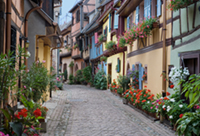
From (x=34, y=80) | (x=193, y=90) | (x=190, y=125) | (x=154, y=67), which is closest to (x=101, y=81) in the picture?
(x=154, y=67)

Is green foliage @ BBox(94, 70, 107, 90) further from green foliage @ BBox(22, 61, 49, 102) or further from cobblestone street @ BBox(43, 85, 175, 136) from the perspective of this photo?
green foliage @ BBox(22, 61, 49, 102)

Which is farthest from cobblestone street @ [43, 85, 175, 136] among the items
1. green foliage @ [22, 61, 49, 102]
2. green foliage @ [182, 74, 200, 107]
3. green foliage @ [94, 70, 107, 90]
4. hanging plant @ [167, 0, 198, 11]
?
green foliage @ [94, 70, 107, 90]

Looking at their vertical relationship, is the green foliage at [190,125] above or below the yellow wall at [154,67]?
below

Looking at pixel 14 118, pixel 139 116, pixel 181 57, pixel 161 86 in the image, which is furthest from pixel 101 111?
pixel 14 118

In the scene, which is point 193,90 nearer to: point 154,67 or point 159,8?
point 159,8

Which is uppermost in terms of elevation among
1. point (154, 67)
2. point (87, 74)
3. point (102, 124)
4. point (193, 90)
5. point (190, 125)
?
point (154, 67)

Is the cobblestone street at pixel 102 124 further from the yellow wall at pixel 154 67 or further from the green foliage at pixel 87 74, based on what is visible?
the green foliage at pixel 87 74


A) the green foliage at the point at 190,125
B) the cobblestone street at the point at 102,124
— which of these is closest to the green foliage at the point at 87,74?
the cobblestone street at the point at 102,124

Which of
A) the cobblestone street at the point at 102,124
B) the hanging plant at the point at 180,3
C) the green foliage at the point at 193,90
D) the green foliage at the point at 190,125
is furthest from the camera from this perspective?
the cobblestone street at the point at 102,124

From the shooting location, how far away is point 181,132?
5129 mm

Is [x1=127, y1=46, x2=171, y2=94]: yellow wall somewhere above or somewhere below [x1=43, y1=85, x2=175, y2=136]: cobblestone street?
above

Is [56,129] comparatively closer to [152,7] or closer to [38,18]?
[38,18]

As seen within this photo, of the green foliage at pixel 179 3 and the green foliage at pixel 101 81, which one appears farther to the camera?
the green foliage at pixel 101 81

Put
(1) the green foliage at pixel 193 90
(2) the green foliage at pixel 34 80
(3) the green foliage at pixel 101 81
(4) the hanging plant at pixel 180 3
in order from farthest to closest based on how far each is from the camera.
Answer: (3) the green foliage at pixel 101 81, (2) the green foliage at pixel 34 80, (4) the hanging plant at pixel 180 3, (1) the green foliage at pixel 193 90
